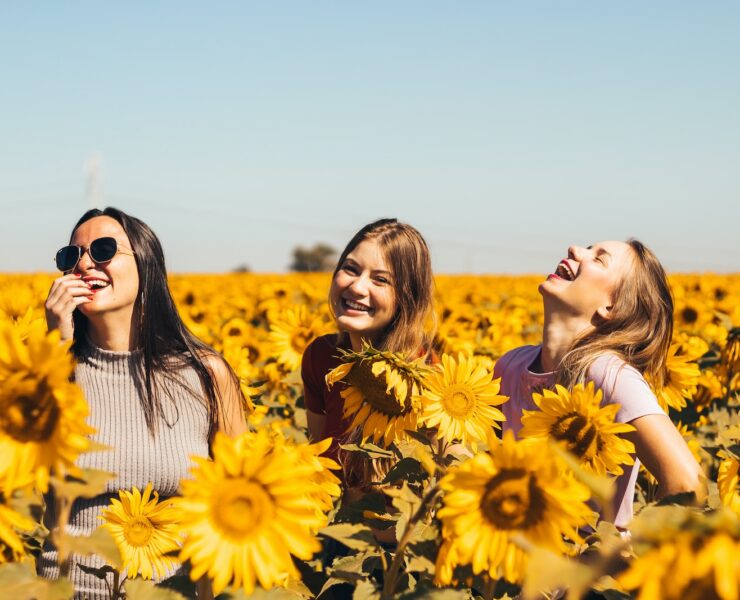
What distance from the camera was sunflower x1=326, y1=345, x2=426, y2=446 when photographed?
227cm

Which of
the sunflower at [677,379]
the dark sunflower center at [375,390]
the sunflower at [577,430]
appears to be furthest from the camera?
the sunflower at [677,379]

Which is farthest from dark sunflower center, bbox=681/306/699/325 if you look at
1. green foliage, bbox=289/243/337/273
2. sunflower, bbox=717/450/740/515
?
green foliage, bbox=289/243/337/273

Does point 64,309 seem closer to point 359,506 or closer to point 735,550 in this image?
point 359,506

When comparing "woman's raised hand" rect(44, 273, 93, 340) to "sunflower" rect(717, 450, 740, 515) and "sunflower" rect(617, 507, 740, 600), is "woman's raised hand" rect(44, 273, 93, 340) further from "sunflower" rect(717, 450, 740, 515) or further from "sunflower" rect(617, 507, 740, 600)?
"sunflower" rect(617, 507, 740, 600)

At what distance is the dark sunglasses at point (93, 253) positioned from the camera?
2.87 m

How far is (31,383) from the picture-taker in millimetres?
1381

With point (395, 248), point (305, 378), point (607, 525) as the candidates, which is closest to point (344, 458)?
point (305, 378)

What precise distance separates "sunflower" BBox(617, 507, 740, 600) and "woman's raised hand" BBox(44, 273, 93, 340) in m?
2.07

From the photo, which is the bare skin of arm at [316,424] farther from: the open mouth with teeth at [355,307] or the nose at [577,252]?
the nose at [577,252]

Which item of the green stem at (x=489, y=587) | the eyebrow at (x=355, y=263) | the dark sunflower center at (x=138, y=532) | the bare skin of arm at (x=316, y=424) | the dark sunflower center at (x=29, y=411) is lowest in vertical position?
the dark sunflower center at (x=138, y=532)

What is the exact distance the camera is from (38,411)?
4.56 ft

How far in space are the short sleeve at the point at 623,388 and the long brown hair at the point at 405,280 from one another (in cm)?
79

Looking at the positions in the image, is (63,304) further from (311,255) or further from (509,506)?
(311,255)

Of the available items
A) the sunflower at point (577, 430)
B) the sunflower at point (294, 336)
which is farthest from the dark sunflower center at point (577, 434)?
the sunflower at point (294, 336)
